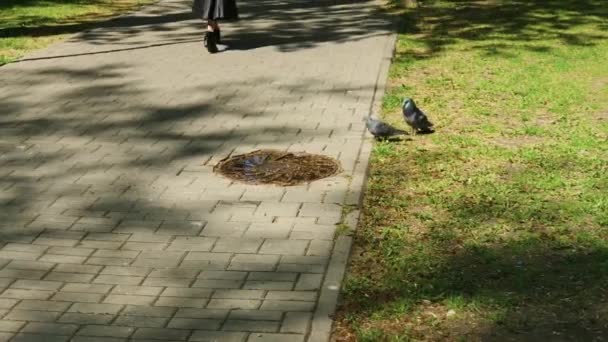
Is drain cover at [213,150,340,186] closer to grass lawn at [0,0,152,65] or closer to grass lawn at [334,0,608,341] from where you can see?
grass lawn at [334,0,608,341]

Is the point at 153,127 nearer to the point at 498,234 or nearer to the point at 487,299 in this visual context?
the point at 498,234

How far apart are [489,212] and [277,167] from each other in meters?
1.89

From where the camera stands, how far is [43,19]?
16.8 metres

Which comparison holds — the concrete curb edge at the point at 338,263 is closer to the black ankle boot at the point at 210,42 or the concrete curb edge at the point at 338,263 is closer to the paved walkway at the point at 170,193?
the paved walkway at the point at 170,193

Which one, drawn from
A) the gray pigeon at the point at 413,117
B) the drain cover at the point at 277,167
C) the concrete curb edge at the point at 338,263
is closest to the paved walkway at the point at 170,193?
the concrete curb edge at the point at 338,263

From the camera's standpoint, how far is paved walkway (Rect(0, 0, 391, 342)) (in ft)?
17.2

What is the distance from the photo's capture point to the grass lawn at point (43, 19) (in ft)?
46.7

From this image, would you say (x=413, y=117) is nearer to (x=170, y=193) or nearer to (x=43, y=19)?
(x=170, y=193)

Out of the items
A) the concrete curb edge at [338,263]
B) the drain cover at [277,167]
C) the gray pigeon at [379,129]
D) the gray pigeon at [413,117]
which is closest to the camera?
the concrete curb edge at [338,263]

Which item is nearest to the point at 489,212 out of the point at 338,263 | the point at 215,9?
the point at 338,263

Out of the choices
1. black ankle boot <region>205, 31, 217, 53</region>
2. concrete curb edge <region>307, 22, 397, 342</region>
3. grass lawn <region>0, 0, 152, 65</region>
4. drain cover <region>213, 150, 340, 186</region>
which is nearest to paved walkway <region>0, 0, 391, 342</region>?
concrete curb edge <region>307, 22, 397, 342</region>

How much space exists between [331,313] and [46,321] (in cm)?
146

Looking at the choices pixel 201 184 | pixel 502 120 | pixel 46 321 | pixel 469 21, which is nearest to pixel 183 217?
pixel 201 184

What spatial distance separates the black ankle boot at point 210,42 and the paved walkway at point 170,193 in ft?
0.81
